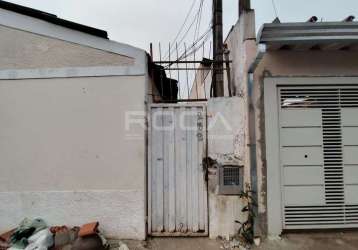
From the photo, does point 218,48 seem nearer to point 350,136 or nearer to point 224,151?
point 224,151

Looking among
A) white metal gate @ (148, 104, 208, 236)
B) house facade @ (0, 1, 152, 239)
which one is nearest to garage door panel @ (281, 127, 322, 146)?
white metal gate @ (148, 104, 208, 236)

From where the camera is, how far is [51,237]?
4664 millimetres

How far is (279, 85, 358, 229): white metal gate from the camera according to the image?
5.05 m

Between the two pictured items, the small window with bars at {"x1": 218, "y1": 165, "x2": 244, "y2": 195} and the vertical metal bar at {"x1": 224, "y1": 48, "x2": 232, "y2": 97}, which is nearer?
the small window with bars at {"x1": 218, "y1": 165, "x2": 244, "y2": 195}

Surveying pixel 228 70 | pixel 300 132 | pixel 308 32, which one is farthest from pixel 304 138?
pixel 228 70

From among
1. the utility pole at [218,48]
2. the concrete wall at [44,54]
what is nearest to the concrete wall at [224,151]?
the utility pole at [218,48]

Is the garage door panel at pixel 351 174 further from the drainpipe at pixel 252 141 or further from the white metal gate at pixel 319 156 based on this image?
the drainpipe at pixel 252 141

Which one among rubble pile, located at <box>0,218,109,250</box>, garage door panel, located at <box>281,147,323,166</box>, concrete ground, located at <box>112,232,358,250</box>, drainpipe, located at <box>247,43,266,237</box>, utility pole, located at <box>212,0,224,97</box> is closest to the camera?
rubble pile, located at <box>0,218,109,250</box>

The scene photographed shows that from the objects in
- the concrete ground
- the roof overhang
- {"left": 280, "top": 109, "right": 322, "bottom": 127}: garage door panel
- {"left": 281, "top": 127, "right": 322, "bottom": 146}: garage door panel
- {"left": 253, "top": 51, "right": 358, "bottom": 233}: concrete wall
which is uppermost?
the roof overhang

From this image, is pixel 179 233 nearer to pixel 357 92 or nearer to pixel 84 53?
pixel 84 53

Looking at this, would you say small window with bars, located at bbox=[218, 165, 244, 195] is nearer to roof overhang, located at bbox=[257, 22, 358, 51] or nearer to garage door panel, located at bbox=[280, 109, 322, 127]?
garage door panel, located at bbox=[280, 109, 322, 127]

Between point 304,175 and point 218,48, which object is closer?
point 304,175

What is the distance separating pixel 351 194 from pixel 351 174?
35 cm

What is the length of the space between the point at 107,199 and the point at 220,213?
6.50 feet
